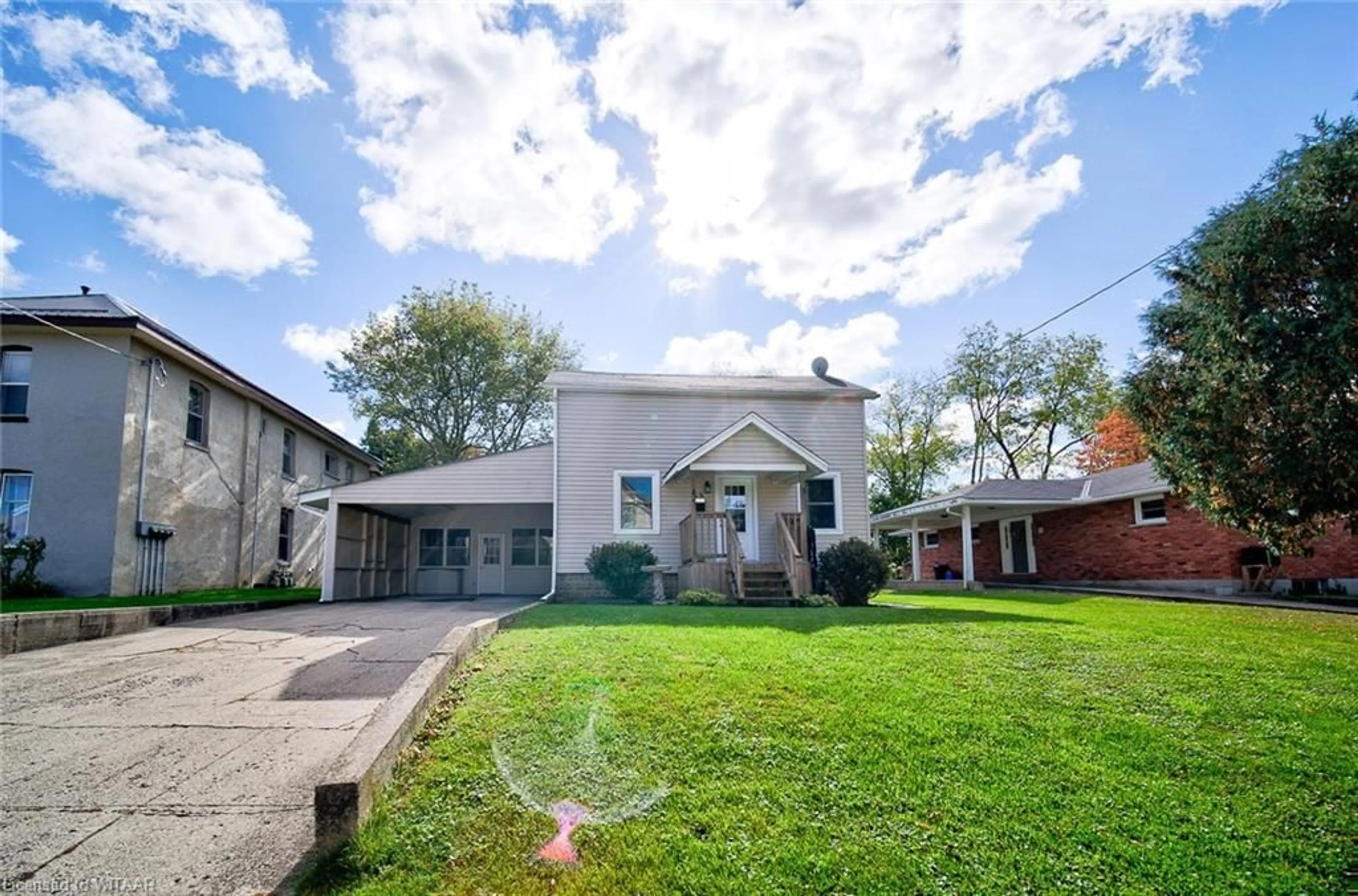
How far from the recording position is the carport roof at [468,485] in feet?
48.6

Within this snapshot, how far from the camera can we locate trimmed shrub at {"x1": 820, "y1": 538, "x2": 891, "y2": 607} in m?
12.3

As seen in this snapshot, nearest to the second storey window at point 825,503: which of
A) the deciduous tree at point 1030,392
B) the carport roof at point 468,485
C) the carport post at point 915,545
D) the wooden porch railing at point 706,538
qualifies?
the wooden porch railing at point 706,538

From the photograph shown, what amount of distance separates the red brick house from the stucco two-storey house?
1988 centimetres

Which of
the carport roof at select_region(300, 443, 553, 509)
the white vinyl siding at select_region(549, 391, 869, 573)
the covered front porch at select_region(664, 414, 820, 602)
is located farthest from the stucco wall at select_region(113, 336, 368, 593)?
the covered front porch at select_region(664, 414, 820, 602)

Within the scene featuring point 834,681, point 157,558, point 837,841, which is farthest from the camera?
point 157,558

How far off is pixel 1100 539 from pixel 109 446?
83.0ft

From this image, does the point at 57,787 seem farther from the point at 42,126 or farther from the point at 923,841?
the point at 42,126

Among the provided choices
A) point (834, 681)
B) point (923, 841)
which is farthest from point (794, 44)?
point (923, 841)

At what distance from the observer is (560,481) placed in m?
14.1

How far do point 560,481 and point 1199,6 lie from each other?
13543mm

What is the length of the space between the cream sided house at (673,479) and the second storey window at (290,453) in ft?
14.3

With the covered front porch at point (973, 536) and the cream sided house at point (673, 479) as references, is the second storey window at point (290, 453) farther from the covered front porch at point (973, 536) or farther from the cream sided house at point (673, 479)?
the covered front porch at point (973, 536)

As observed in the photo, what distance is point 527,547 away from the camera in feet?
62.6

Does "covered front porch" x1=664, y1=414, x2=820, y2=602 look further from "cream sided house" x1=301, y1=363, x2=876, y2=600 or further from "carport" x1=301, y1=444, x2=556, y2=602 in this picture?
"carport" x1=301, y1=444, x2=556, y2=602
